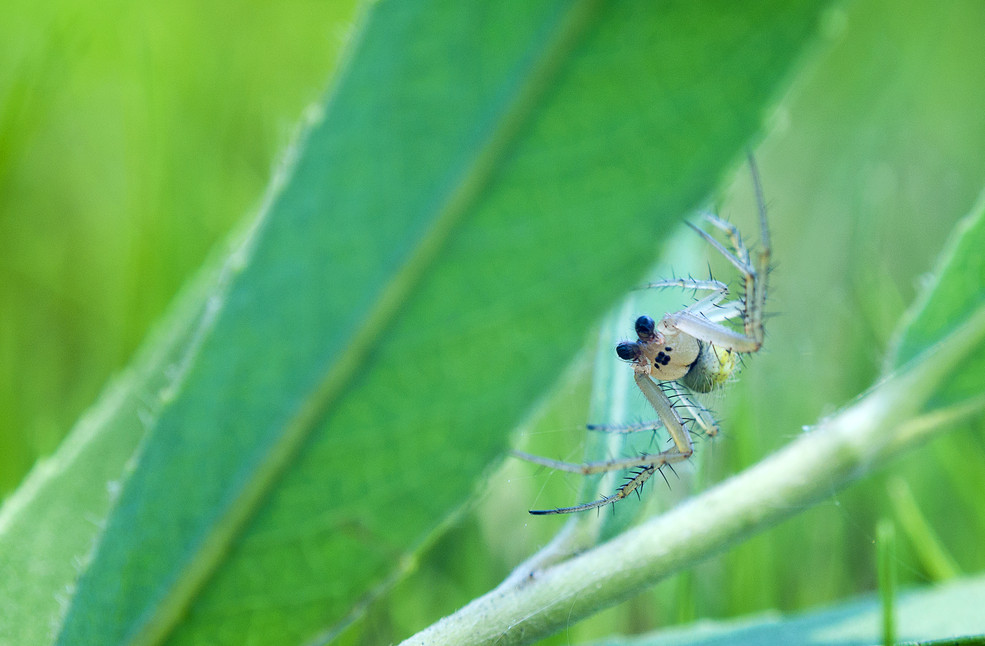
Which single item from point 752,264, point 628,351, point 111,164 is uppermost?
point 752,264

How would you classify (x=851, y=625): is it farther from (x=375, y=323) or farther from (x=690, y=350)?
(x=375, y=323)

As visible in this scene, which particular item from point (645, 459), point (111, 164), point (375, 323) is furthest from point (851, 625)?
point (111, 164)

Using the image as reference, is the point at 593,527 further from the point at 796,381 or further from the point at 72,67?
the point at 72,67

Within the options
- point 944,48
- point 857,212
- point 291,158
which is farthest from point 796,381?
point 944,48

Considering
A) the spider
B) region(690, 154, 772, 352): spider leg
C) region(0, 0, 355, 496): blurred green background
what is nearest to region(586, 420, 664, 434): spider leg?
the spider

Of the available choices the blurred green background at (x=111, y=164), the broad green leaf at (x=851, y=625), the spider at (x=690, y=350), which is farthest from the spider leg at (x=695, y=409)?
the blurred green background at (x=111, y=164)
